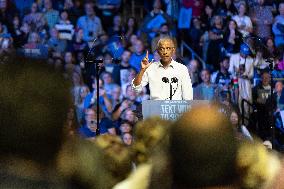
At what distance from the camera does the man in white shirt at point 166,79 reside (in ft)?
25.9

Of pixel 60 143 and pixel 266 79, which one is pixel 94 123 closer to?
pixel 266 79

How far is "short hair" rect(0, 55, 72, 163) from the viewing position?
2316 millimetres

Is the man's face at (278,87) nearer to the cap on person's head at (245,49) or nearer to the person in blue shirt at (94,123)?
the cap on person's head at (245,49)

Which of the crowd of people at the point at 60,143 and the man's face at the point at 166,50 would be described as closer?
the crowd of people at the point at 60,143

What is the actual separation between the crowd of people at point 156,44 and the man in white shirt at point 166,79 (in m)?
2.40

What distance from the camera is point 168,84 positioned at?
26.0 feet

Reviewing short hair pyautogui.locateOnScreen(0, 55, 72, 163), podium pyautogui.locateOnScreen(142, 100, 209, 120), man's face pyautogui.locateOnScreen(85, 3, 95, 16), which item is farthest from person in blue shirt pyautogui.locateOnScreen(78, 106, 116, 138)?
short hair pyautogui.locateOnScreen(0, 55, 72, 163)

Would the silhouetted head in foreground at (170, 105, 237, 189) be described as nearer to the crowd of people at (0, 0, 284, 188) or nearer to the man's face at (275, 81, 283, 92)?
the crowd of people at (0, 0, 284, 188)

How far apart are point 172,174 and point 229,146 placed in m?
0.21

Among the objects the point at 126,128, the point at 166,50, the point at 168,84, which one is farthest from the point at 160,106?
the point at 126,128

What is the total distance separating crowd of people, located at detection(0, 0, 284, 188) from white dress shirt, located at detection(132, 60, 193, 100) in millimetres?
2395

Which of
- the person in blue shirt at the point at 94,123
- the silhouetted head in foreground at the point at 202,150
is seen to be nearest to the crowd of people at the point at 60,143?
the silhouetted head in foreground at the point at 202,150

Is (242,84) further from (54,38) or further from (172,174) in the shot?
(172,174)

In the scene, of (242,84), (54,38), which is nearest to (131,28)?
(54,38)
